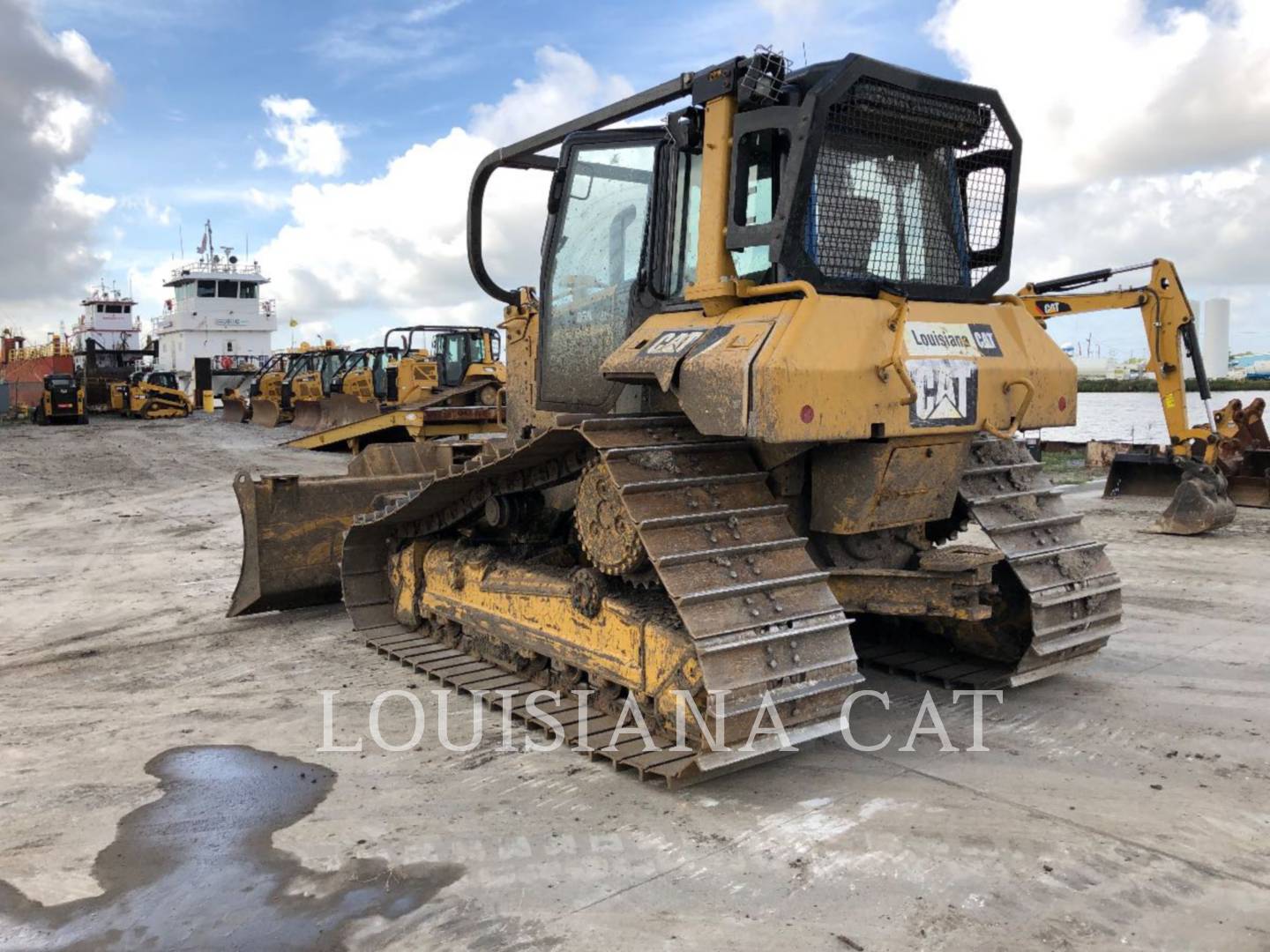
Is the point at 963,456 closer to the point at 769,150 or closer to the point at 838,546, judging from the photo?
the point at 838,546

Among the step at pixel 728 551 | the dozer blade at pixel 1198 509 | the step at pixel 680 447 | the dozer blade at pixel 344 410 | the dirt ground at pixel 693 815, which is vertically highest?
the dozer blade at pixel 344 410

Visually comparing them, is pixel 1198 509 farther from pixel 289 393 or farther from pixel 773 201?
pixel 289 393

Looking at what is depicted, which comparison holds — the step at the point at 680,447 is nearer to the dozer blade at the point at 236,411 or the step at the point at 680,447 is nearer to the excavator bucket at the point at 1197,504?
the excavator bucket at the point at 1197,504

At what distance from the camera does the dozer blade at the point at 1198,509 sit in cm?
1067

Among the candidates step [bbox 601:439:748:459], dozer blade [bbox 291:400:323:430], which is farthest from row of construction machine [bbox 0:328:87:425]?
step [bbox 601:439:748:459]

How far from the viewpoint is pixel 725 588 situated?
13.1 ft

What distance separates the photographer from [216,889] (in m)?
3.42

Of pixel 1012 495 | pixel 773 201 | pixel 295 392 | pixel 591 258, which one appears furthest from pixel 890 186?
pixel 295 392

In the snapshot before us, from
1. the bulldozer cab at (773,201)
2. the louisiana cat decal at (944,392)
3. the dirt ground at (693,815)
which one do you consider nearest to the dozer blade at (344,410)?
the dirt ground at (693,815)

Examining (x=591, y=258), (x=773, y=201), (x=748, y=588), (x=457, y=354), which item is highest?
(x=457, y=354)

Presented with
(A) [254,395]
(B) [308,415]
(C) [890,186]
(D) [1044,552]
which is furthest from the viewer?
(A) [254,395]

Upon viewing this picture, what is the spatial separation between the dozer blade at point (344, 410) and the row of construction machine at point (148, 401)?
1089 centimetres

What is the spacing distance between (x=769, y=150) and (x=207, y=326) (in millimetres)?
51650

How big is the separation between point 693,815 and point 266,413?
89.6 feet
